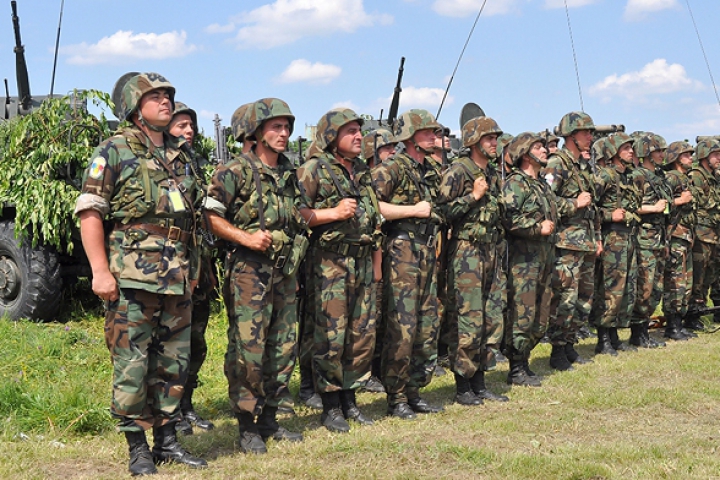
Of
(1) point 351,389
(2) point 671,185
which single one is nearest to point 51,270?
(1) point 351,389

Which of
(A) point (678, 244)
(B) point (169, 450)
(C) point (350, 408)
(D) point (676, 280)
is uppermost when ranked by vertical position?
(A) point (678, 244)

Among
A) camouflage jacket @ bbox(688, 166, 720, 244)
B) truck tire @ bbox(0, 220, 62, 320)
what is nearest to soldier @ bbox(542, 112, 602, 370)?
camouflage jacket @ bbox(688, 166, 720, 244)

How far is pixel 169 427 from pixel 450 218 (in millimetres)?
2822

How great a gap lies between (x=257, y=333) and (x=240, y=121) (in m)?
1.40

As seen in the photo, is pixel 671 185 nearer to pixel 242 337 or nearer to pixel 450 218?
pixel 450 218

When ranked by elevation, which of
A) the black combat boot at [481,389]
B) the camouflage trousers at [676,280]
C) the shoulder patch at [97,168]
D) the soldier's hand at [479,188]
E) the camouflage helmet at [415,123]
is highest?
the camouflage helmet at [415,123]

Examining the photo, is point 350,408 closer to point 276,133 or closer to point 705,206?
point 276,133

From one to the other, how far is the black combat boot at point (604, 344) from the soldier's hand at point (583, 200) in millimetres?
1802

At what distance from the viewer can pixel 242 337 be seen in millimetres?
5141

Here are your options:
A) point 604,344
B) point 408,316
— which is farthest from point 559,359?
point 408,316

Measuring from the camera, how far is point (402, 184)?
6250mm

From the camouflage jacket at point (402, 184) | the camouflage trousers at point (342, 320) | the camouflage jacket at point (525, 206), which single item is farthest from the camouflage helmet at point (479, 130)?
the camouflage trousers at point (342, 320)

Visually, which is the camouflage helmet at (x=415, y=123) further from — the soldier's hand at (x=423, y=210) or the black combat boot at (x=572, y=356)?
the black combat boot at (x=572, y=356)

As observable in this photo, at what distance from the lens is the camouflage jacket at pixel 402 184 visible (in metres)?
6.19
